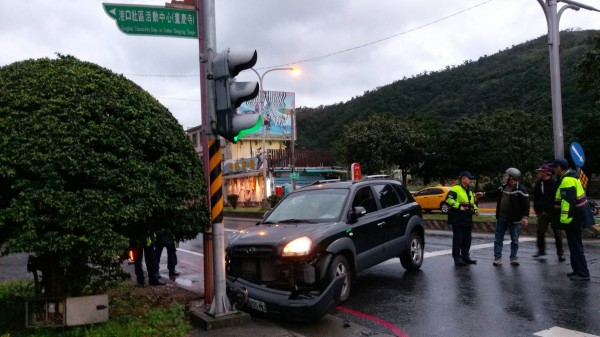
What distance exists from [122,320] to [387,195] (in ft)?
15.8

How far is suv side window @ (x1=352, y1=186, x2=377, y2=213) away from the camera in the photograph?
26.0 ft

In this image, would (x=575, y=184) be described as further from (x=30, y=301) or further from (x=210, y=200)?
(x=30, y=301)

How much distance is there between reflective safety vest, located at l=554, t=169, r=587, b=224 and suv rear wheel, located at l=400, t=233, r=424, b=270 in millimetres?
2446

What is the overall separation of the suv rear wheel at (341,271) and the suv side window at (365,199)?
1.14 metres

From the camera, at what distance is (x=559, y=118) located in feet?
45.2

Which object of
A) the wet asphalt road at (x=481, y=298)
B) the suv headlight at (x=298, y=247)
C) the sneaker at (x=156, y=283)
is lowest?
the wet asphalt road at (x=481, y=298)

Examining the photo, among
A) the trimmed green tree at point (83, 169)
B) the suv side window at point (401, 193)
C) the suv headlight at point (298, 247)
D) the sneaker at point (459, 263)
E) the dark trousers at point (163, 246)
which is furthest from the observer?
the sneaker at point (459, 263)

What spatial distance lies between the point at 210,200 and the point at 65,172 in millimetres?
1618

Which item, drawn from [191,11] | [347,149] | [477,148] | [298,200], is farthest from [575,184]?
[477,148]

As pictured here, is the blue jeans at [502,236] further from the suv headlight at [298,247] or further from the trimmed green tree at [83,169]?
the trimmed green tree at [83,169]

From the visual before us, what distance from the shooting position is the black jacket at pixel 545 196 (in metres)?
9.74

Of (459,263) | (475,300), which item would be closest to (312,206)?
(475,300)

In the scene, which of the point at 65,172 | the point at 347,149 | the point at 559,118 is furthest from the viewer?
the point at 347,149

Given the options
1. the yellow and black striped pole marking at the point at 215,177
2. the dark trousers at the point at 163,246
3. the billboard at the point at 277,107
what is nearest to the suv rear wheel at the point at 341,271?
the yellow and black striped pole marking at the point at 215,177
